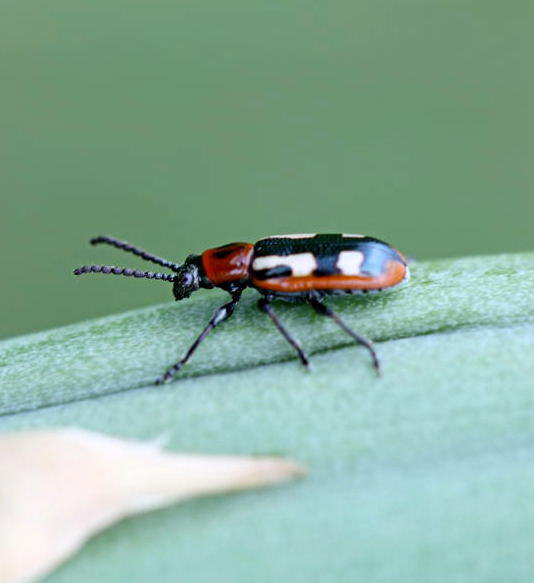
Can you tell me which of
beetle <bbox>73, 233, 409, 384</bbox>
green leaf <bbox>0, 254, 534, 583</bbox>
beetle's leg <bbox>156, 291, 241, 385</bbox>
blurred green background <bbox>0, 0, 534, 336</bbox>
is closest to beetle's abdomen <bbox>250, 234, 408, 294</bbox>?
beetle <bbox>73, 233, 409, 384</bbox>

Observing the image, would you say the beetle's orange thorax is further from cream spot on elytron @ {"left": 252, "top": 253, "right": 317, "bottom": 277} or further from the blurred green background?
the blurred green background

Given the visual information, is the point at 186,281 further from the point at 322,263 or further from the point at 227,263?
the point at 322,263

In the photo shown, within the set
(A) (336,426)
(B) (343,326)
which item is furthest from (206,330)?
(A) (336,426)

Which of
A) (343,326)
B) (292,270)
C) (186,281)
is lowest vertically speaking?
(186,281)

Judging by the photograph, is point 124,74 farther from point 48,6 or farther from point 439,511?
point 439,511

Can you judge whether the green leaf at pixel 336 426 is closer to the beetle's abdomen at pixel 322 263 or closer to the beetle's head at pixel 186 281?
the beetle's abdomen at pixel 322 263

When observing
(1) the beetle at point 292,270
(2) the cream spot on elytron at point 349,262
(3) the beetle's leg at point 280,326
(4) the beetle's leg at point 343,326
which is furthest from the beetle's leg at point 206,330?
(2) the cream spot on elytron at point 349,262
